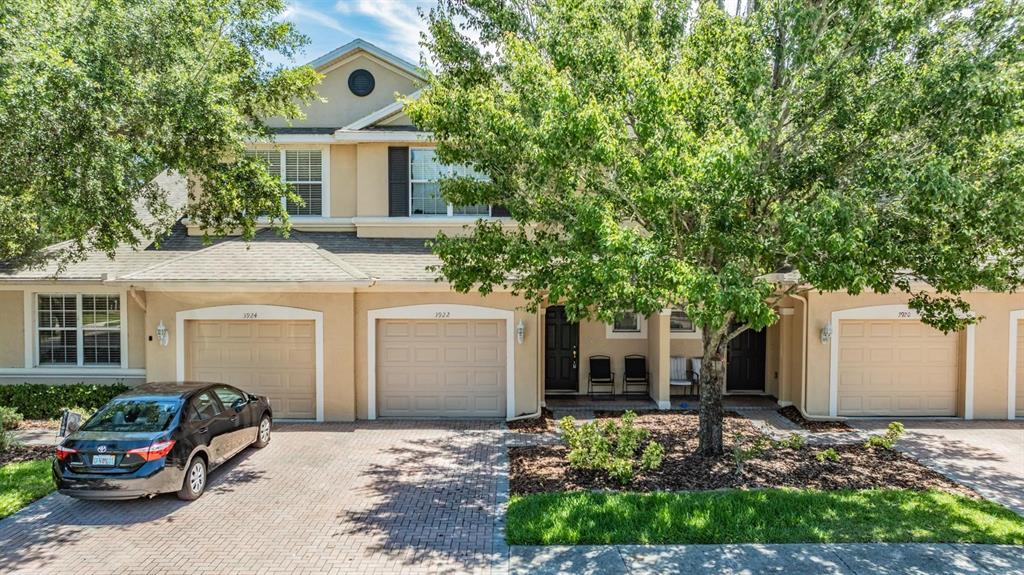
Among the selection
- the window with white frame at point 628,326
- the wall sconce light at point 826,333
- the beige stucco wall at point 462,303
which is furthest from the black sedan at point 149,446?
the wall sconce light at point 826,333

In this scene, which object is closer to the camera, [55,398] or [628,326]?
[55,398]

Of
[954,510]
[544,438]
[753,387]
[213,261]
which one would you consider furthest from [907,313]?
[213,261]

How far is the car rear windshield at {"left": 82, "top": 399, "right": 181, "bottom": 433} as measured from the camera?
8.75 meters

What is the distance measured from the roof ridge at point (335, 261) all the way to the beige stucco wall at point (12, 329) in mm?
6498

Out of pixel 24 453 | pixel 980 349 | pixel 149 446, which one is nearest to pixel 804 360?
pixel 980 349

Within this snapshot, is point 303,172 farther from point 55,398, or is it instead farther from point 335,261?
point 55,398

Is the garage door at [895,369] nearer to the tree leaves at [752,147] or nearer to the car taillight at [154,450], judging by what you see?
the tree leaves at [752,147]

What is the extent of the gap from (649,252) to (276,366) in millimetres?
9368

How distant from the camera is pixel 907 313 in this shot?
1361 cm

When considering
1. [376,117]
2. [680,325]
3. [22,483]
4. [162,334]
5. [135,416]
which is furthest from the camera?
[680,325]

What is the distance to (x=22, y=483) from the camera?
31.3 feet

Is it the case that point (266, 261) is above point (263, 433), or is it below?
above

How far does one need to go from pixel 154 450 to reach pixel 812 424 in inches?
486

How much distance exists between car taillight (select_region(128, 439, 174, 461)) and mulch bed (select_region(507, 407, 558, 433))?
6503 mm
